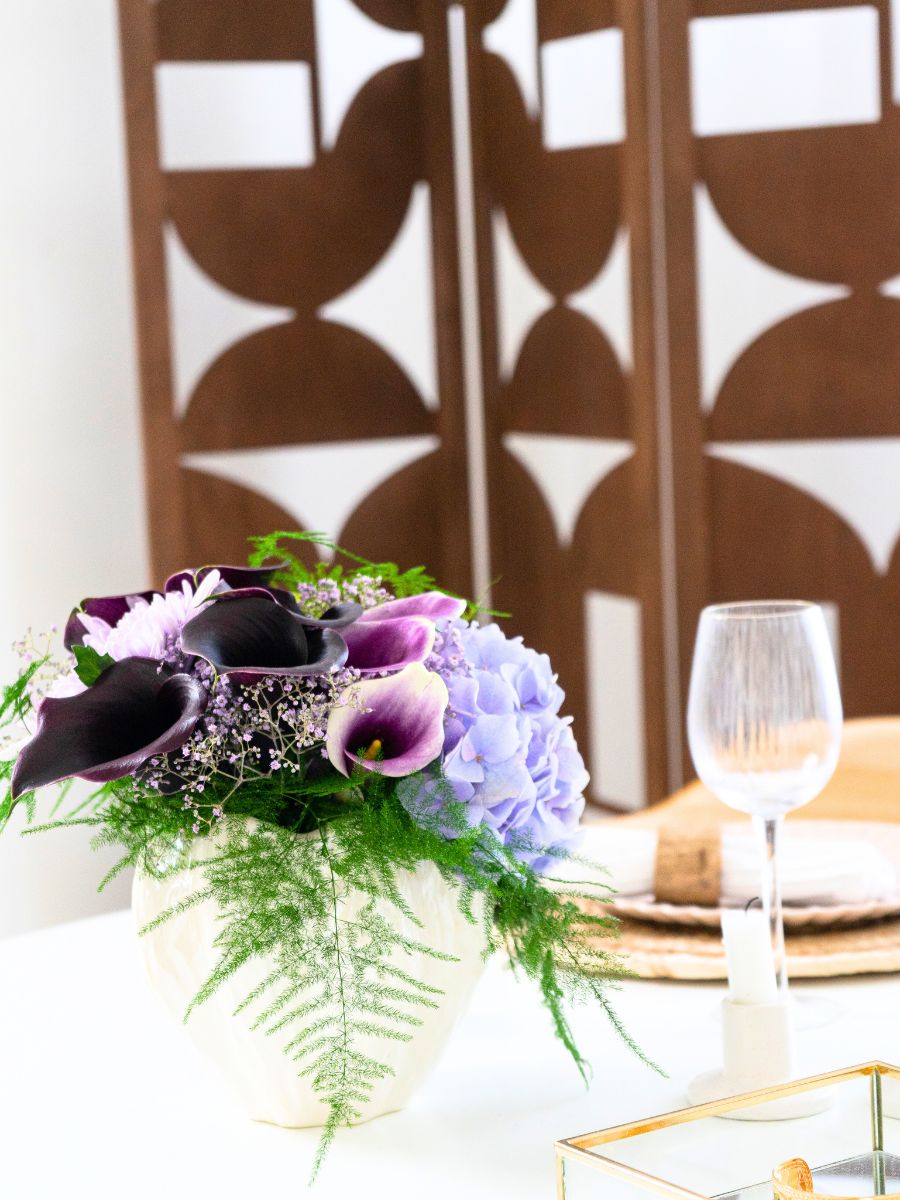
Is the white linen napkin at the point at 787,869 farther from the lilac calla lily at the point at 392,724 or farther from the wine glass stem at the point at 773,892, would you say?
the lilac calla lily at the point at 392,724

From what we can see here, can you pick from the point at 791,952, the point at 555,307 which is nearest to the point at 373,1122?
the point at 791,952

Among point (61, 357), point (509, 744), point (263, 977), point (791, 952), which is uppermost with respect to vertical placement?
point (61, 357)

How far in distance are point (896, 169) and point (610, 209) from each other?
457 mm

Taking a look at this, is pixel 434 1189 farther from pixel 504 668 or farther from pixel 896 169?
pixel 896 169

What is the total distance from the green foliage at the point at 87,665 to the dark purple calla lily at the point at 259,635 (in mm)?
55

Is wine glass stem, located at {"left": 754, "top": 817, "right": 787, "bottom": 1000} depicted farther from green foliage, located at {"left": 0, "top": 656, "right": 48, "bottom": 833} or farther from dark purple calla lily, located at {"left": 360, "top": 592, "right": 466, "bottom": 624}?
green foliage, located at {"left": 0, "top": 656, "right": 48, "bottom": 833}

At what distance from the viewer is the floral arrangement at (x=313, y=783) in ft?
2.53

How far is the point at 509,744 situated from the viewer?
803mm

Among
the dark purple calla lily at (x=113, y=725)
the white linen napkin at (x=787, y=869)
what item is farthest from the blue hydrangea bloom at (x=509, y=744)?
the white linen napkin at (x=787, y=869)

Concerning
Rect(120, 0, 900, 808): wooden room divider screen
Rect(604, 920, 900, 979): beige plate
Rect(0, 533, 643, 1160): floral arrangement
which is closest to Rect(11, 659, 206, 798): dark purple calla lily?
Rect(0, 533, 643, 1160): floral arrangement

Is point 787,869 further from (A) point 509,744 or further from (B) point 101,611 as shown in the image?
(B) point 101,611

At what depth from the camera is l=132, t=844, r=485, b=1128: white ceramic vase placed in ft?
2.63

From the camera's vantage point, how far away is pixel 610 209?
2.76 m

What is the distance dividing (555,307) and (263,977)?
2284mm
